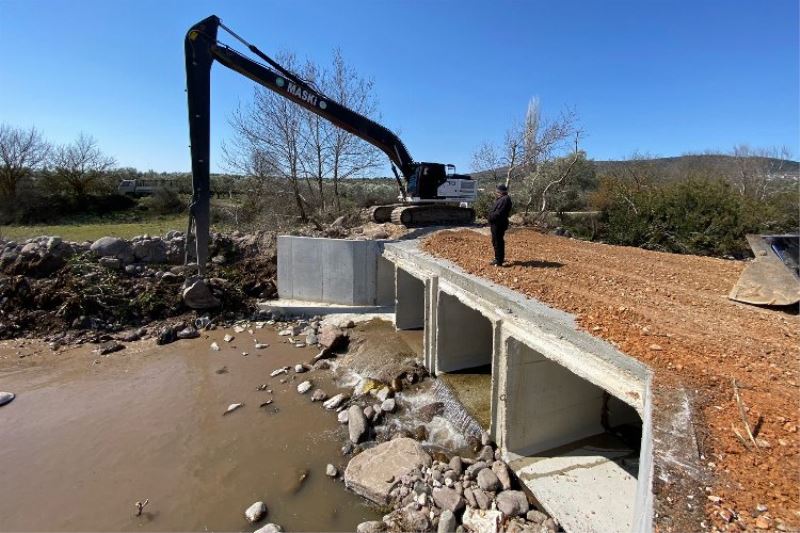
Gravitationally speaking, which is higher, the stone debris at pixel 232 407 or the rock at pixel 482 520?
the stone debris at pixel 232 407

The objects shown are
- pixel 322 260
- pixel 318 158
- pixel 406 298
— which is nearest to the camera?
pixel 406 298

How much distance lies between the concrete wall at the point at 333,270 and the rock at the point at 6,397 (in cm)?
614

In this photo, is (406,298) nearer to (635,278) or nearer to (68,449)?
(635,278)

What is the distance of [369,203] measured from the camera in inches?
830

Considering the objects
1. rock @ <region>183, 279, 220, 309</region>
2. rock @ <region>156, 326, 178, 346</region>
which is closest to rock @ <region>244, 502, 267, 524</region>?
rock @ <region>156, 326, 178, 346</region>

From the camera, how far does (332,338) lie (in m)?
9.19

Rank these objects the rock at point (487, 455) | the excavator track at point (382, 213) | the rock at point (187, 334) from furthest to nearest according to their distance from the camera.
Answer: the excavator track at point (382, 213) < the rock at point (187, 334) < the rock at point (487, 455)

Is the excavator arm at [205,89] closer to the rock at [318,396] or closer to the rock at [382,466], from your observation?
the rock at [318,396]

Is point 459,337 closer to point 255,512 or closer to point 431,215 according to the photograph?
point 255,512

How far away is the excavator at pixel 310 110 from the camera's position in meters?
9.62

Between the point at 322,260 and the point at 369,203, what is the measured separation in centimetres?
1012

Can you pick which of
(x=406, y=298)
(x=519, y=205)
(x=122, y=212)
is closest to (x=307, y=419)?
(x=406, y=298)

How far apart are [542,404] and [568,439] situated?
78 centimetres

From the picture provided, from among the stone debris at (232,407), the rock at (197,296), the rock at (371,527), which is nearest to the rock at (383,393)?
the stone debris at (232,407)
